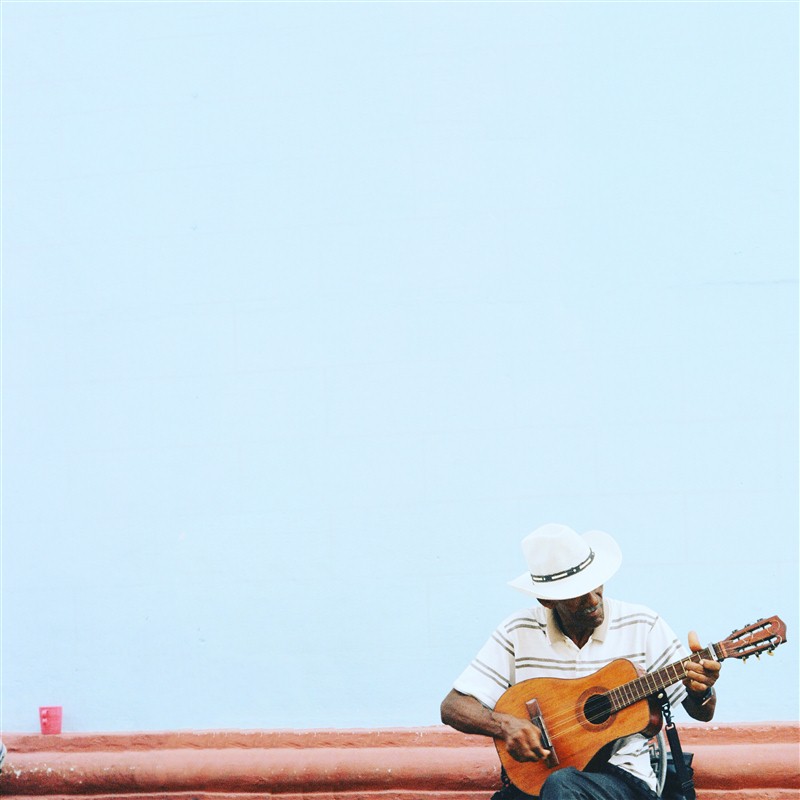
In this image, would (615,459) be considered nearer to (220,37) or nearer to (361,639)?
(361,639)

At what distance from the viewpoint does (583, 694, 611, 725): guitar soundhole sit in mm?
3373

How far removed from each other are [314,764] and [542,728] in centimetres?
126

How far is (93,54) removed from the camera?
500 cm

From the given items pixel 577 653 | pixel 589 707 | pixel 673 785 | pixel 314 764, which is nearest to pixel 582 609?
pixel 577 653

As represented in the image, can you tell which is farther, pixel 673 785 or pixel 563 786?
pixel 673 785

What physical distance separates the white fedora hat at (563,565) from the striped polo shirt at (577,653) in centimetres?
13

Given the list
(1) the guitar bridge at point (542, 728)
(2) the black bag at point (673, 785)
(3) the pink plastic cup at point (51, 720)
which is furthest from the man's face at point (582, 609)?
(3) the pink plastic cup at point (51, 720)

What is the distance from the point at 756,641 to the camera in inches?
128

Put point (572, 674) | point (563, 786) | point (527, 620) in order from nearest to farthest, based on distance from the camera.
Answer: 1. point (563, 786)
2. point (572, 674)
3. point (527, 620)

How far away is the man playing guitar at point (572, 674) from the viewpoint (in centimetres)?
332

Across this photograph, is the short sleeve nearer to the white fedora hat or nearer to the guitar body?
the guitar body

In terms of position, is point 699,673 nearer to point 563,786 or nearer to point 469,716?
point 563,786

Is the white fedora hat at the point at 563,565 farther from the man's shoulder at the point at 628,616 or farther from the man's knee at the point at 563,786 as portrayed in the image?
the man's knee at the point at 563,786

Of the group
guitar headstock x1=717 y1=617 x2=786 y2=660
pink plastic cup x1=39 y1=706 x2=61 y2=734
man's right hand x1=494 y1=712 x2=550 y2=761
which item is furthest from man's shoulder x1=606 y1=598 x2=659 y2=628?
pink plastic cup x1=39 y1=706 x2=61 y2=734
